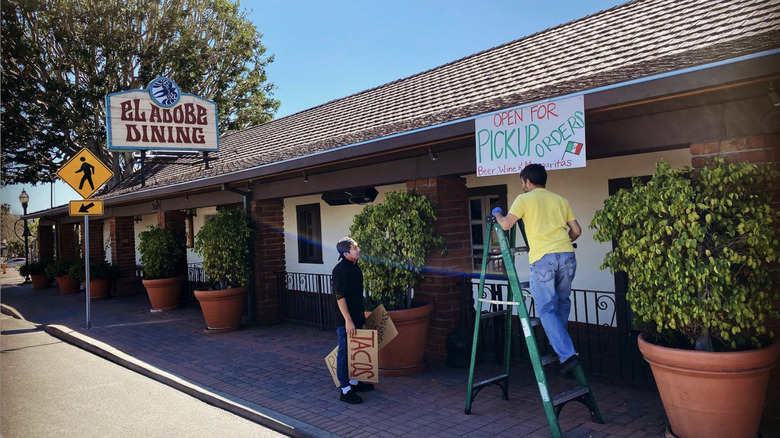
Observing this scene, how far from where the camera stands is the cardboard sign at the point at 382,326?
19.8ft

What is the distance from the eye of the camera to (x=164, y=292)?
42.5 feet

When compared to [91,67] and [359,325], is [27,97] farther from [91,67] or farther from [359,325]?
[359,325]

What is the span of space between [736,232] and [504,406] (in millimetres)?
2537

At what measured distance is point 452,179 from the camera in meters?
7.00

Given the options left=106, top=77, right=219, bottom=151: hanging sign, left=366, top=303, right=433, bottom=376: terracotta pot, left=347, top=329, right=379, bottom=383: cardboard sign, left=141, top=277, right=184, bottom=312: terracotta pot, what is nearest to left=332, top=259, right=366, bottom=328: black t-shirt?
left=347, top=329, right=379, bottom=383: cardboard sign

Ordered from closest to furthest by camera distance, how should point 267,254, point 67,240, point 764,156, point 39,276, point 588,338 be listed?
point 764,156 → point 588,338 → point 267,254 → point 39,276 → point 67,240

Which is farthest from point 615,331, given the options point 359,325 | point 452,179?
point 359,325

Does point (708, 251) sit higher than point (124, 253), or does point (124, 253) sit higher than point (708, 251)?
point (708, 251)

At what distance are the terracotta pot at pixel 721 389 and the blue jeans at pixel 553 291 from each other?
0.79 meters

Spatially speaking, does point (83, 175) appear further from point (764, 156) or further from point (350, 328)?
point (764, 156)

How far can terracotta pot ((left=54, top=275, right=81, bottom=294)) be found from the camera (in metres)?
18.9

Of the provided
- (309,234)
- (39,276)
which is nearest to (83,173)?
(309,234)

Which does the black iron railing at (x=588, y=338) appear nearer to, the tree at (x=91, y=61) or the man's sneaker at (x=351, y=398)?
the man's sneaker at (x=351, y=398)

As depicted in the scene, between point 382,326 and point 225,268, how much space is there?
15.7 ft
